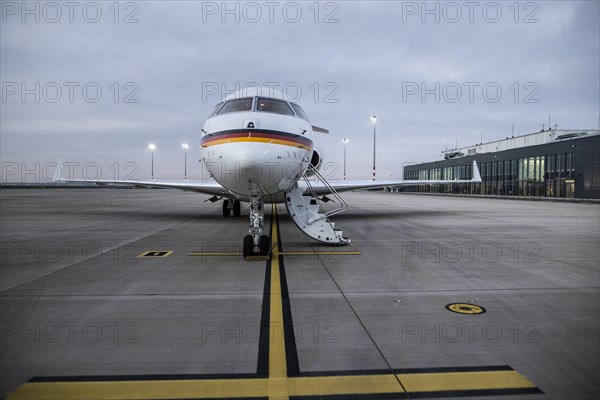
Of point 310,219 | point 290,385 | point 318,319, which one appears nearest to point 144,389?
point 290,385

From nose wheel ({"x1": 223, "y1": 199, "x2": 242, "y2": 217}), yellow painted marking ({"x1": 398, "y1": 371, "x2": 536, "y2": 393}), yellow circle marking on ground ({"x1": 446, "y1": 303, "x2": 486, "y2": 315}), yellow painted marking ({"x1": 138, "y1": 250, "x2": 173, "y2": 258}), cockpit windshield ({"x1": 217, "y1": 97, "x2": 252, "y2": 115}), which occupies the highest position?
cockpit windshield ({"x1": 217, "y1": 97, "x2": 252, "y2": 115})

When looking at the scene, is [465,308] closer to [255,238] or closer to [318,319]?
[318,319]

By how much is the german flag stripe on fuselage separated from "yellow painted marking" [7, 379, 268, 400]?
14.2 feet

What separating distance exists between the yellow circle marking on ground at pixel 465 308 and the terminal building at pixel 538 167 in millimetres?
50051

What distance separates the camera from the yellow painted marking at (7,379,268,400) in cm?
269

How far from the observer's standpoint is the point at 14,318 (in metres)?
4.17

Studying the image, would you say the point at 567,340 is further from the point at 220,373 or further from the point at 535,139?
the point at 535,139

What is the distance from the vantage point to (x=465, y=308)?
4.59 m

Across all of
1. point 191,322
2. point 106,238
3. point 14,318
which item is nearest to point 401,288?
point 191,322

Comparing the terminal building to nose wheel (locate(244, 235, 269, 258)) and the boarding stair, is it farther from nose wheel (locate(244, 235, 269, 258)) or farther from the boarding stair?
nose wheel (locate(244, 235, 269, 258))

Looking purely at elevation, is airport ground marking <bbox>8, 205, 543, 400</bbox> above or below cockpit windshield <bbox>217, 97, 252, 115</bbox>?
below

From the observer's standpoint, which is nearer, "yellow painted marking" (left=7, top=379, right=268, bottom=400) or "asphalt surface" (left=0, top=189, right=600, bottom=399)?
"yellow painted marking" (left=7, top=379, right=268, bottom=400)

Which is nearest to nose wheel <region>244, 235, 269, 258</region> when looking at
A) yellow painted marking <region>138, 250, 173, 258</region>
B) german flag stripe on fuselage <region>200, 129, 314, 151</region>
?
yellow painted marking <region>138, 250, 173, 258</region>

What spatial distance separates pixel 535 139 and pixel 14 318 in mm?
79825
